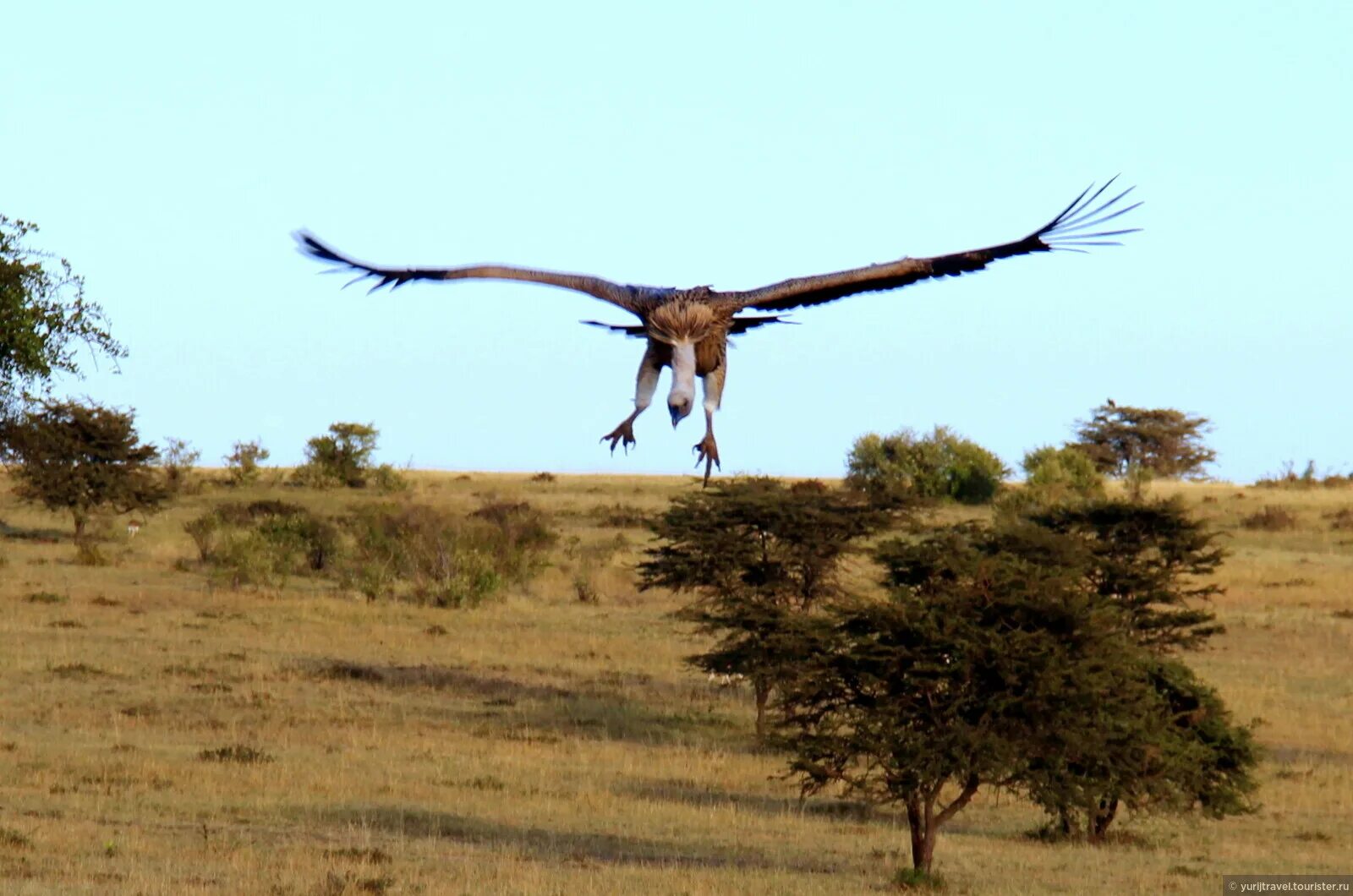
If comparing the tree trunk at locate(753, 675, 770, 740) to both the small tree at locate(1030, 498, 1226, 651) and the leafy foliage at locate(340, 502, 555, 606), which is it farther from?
the leafy foliage at locate(340, 502, 555, 606)

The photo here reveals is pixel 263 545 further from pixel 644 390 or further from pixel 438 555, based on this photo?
pixel 644 390

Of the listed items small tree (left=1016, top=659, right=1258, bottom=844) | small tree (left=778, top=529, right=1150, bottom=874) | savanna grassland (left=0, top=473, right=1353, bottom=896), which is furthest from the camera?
small tree (left=1016, top=659, right=1258, bottom=844)

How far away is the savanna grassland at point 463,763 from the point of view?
1412cm

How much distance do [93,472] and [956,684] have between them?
3279cm

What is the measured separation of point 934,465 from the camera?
66812mm

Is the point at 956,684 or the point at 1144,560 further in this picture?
the point at 1144,560

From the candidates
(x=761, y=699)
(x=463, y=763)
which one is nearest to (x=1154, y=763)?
(x=761, y=699)

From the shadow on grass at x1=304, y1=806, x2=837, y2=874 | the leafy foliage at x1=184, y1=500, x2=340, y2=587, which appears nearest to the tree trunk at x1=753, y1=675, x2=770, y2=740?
the shadow on grass at x1=304, y1=806, x2=837, y2=874

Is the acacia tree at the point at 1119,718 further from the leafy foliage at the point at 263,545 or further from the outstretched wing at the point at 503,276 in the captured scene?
the leafy foliage at the point at 263,545

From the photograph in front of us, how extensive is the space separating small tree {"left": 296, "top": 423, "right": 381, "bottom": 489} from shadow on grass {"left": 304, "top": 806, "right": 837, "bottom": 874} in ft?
171

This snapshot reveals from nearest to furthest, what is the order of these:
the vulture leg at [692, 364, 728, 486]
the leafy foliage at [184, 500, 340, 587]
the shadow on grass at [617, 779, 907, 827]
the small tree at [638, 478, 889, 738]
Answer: the vulture leg at [692, 364, 728, 486], the shadow on grass at [617, 779, 907, 827], the small tree at [638, 478, 889, 738], the leafy foliage at [184, 500, 340, 587]

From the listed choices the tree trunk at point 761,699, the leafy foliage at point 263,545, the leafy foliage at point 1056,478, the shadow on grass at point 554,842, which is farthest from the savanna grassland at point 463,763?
the leafy foliage at point 1056,478

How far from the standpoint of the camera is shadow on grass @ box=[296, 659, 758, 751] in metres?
23.1

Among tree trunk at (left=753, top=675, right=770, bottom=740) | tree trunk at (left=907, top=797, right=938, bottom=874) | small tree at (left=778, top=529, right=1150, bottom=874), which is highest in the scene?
small tree at (left=778, top=529, right=1150, bottom=874)
